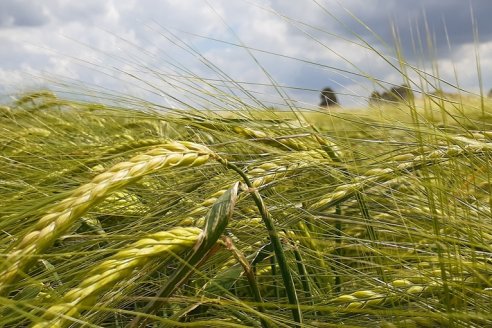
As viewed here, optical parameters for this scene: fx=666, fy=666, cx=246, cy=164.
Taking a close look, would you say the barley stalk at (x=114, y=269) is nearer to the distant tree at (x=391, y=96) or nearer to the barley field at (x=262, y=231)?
the barley field at (x=262, y=231)

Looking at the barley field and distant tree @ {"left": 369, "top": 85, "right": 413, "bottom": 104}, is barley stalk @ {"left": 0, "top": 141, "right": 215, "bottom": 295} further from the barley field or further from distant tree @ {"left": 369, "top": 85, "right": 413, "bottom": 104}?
distant tree @ {"left": 369, "top": 85, "right": 413, "bottom": 104}

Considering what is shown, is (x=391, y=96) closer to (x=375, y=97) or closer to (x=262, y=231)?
(x=375, y=97)

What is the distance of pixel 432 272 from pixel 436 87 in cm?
23

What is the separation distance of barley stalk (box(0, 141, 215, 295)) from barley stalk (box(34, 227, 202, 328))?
0.05m

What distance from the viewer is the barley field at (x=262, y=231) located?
0.62 m

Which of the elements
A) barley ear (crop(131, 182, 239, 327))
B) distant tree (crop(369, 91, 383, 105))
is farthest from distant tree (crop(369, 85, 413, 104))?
barley ear (crop(131, 182, 239, 327))

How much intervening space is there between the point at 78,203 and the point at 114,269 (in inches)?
2.7

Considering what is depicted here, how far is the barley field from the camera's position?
616 mm

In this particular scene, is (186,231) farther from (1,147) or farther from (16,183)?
(1,147)

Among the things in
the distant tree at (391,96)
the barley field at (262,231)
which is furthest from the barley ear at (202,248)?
the distant tree at (391,96)

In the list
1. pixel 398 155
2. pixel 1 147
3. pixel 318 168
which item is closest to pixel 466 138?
pixel 398 155

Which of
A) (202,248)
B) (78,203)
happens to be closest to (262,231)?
(202,248)

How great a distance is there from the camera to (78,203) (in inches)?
23.3

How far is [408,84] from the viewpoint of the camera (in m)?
0.80
